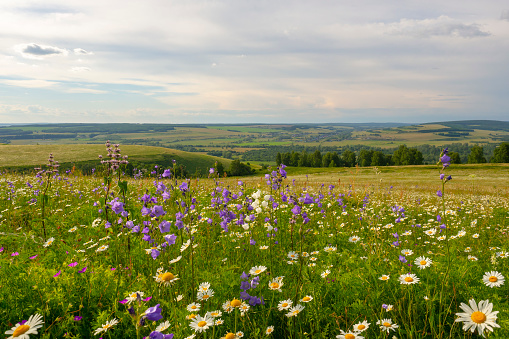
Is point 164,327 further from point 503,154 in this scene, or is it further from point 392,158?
point 392,158

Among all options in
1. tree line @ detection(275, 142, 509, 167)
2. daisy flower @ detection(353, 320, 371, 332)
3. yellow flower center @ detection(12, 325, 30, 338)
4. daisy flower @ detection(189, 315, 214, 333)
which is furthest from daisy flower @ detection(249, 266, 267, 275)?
tree line @ detection(275, 142, 509, 167)

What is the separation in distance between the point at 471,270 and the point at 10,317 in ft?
16.7

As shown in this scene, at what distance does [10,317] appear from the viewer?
2.59m

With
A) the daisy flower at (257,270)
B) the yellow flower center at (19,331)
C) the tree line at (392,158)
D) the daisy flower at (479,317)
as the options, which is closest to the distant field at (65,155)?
the tree line at (392,158)

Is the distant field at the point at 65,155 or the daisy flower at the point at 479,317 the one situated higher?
the daisy flower at the point at 479,317

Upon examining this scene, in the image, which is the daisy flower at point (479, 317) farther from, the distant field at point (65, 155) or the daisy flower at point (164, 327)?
the distant field at point (65, 155)

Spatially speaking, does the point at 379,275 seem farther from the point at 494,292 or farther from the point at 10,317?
the point at 10,317

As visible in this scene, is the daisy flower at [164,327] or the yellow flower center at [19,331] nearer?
the yellow flower center at [19,331]

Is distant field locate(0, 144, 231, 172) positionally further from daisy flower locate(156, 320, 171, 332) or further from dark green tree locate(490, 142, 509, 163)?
dark green tree locate(490, 142, 509, 163)

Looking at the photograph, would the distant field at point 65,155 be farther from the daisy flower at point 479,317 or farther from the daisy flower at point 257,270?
the daisy flower at point 479,317

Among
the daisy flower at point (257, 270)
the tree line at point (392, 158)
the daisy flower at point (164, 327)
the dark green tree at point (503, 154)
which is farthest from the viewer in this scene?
the tree line at point (392, 158)

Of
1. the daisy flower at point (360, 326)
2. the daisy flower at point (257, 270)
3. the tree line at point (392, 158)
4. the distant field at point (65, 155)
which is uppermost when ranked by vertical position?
the daisy flower at point (257, 270)

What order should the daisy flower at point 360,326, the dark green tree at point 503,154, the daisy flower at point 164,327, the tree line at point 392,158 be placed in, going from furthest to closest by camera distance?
1. the tree line at point 392,158
2. the dark green tree at point 503,154
3. the daisy flower at point 360,326
4. the daisy flower at point 164,327

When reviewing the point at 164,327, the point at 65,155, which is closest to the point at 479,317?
the point at 164,327
